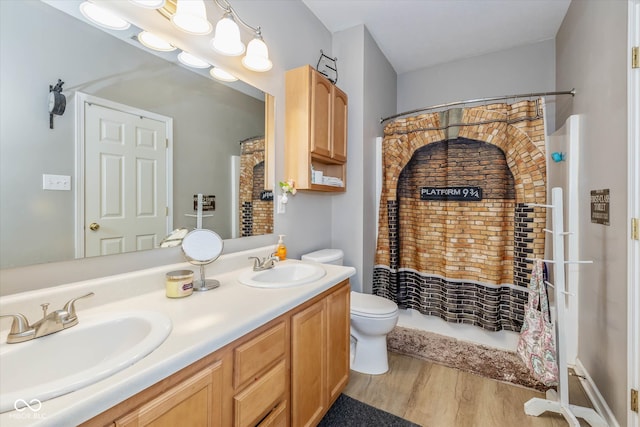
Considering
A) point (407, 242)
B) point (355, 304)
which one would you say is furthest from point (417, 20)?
point (355, 304)

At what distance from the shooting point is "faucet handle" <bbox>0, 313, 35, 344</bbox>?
76cm

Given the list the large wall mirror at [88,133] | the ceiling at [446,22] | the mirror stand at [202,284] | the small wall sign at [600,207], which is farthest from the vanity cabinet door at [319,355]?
the ceiling at [446,22]

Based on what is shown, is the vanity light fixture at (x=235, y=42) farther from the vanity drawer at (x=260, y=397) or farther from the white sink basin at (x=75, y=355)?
the vanity drawer at (x=260, y=397)

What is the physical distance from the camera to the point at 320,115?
6.88 feet

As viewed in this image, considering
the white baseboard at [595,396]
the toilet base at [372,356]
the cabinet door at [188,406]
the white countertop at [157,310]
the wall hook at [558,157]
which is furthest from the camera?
the wall hook at [558,157]

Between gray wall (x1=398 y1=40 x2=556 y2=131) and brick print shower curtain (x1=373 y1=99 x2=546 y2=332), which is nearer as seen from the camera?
brick print shower curtain (x1=373 y1=99 x2=546 y2=332)

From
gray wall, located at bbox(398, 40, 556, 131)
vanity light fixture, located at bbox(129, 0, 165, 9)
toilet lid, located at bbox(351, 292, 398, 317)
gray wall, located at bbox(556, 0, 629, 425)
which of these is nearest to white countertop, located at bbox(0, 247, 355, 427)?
toilet lid, located at bbox(351, 292, 398, 317)

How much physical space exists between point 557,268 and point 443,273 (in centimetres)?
97

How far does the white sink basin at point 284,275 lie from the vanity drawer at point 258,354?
0.78 ft

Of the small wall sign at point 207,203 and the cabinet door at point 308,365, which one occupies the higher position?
the small wall sign at point 207,203

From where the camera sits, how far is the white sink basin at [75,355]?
571 mm

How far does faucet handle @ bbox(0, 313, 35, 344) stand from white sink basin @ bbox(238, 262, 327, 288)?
2.38ft

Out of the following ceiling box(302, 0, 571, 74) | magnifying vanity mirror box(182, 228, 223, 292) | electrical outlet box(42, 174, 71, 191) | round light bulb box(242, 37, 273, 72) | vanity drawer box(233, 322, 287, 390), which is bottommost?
vanity drawer box(233, 322, 287, 390)

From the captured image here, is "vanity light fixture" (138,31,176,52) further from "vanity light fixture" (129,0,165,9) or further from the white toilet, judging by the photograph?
the white toilet
